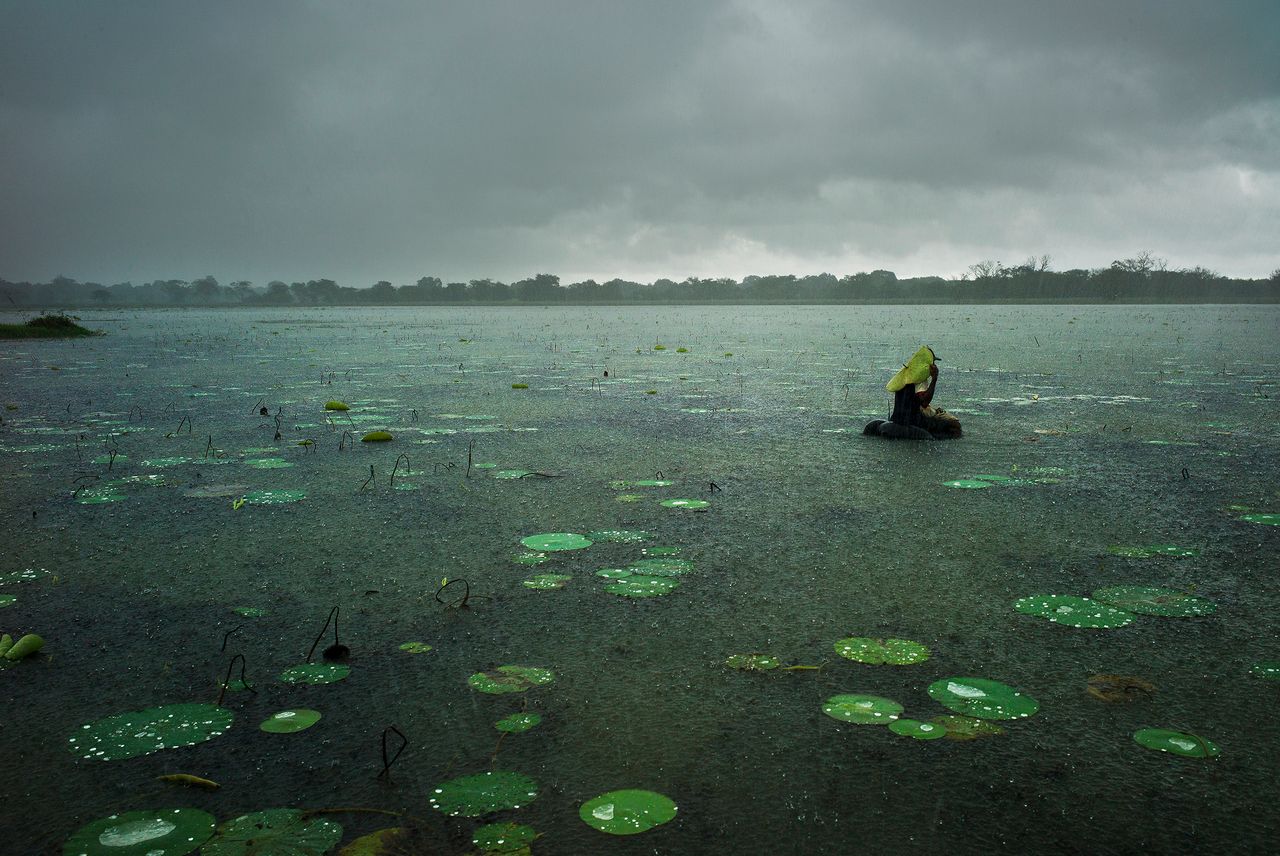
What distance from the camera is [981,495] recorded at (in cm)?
462

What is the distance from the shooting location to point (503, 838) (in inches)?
65.6

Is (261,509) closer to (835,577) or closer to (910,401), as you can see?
(835,577)

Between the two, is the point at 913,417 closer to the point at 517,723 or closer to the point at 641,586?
the point at 641,586

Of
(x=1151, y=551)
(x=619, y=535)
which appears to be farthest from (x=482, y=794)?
(x=1151, y=551)

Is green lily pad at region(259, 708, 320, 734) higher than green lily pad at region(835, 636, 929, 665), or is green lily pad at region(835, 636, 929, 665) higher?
green lily pad at region(835, 636, 929, 665)

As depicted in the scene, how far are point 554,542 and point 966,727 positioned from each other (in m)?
2.05

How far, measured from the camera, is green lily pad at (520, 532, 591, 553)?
365 cm

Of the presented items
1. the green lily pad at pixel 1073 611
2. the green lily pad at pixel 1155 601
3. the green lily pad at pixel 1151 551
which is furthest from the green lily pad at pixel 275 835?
the green lily pad at pixel 1151 551

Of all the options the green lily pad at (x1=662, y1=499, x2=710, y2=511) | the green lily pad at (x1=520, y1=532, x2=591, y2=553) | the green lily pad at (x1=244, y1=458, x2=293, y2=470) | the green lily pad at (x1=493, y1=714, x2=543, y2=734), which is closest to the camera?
the green lily pad at (x1=493, y1=714, x2=543, y2=734)

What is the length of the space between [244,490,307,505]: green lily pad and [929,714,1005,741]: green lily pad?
11.9 feet

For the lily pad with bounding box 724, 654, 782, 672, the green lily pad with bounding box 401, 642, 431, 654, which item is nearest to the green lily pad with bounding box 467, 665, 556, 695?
the green lily pad with bounding box 401, 642, 431, 654

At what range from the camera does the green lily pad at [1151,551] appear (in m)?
3.48

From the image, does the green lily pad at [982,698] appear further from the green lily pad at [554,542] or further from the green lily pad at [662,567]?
the green lily pad at [554,542]

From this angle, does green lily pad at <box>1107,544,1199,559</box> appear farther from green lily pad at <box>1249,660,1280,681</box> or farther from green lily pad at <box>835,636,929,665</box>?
green lily pad at <box>835,636,929,665</box>
